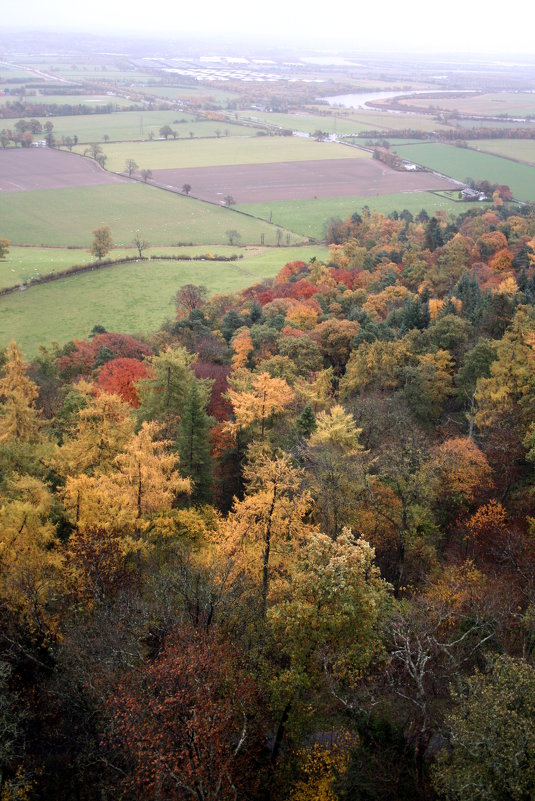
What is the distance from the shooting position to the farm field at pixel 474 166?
501 ft

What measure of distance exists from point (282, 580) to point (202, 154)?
181504mm

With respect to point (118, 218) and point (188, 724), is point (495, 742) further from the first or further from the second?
point (118, 218)

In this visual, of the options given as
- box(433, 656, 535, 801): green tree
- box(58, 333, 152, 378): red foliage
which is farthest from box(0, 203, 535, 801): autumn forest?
box(58, 333, 152, 378): red foliage

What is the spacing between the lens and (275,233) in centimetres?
13062

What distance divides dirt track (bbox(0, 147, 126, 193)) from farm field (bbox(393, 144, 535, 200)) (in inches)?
3522

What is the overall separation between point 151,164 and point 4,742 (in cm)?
17167

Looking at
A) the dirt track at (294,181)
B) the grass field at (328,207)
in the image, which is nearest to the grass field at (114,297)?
the grass field at (328,207)

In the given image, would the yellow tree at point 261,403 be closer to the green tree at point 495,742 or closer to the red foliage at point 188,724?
the red foliage at point 188,724

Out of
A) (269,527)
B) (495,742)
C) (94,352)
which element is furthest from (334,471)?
(94,352)

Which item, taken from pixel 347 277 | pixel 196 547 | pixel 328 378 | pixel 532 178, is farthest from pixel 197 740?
pixel 532 178

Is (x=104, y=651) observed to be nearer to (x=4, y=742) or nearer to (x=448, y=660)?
(x=4, y=742)

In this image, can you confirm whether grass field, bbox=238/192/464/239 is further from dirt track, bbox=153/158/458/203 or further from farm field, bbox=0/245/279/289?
farm field, bbox=0/245/279/289

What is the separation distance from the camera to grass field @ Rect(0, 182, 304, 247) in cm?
12525

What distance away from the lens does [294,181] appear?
164 m
